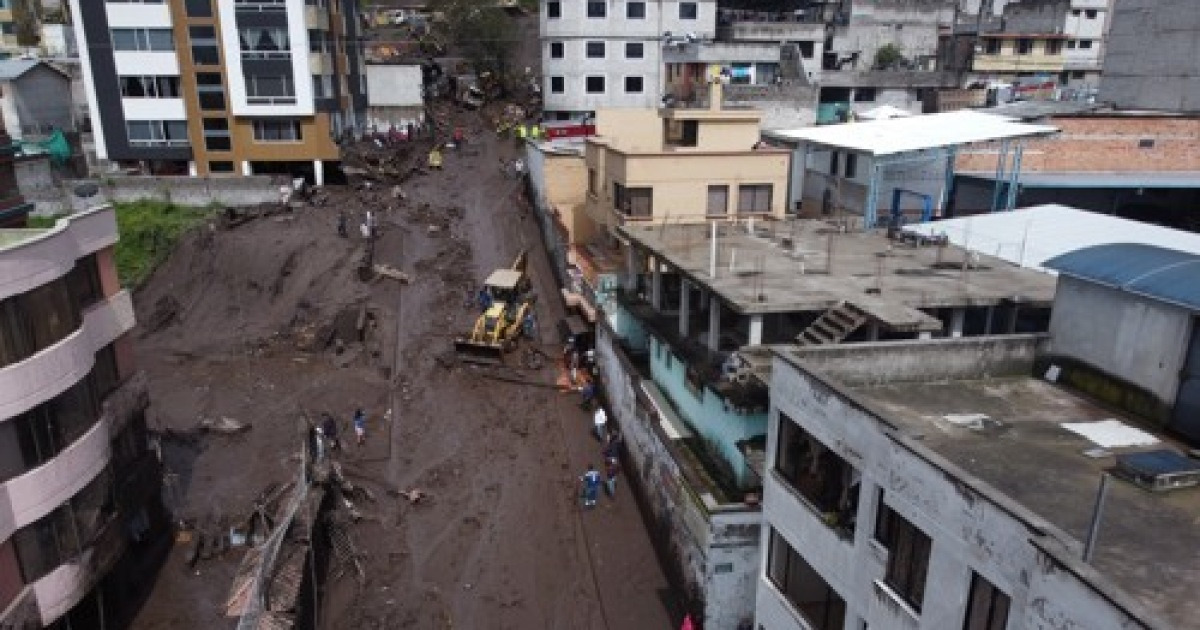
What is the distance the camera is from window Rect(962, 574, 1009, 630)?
9.78m

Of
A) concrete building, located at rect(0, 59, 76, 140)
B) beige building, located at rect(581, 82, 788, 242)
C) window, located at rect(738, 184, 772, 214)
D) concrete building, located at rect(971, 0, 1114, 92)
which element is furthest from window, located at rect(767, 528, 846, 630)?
concrete building, located at rect(0, 59, 76, 140)

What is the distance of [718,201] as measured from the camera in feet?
117

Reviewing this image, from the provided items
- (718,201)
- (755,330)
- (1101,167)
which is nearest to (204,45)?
(718,201)

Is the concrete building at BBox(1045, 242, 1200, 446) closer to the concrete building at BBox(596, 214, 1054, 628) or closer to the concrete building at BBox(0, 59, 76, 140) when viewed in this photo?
the concrete building at BBox(596, 214, 1054, 628)

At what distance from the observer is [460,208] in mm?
53469

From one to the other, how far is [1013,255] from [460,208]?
36.4 meters

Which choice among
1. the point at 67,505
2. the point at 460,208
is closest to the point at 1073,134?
the point at 460,208

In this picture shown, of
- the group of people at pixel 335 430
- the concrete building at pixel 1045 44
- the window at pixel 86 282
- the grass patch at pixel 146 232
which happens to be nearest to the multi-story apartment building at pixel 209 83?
the grass patch at pixel 146 232

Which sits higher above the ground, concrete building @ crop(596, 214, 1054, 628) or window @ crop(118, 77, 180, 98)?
window @ crop(118, 77, 180, 98)

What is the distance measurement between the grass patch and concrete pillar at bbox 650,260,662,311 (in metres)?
30.6

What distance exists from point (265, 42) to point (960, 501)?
2037 inches

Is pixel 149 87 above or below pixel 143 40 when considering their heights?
below

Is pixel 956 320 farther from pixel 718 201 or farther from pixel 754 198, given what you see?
pixel 718 201

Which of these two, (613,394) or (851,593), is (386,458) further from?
(851,593)
